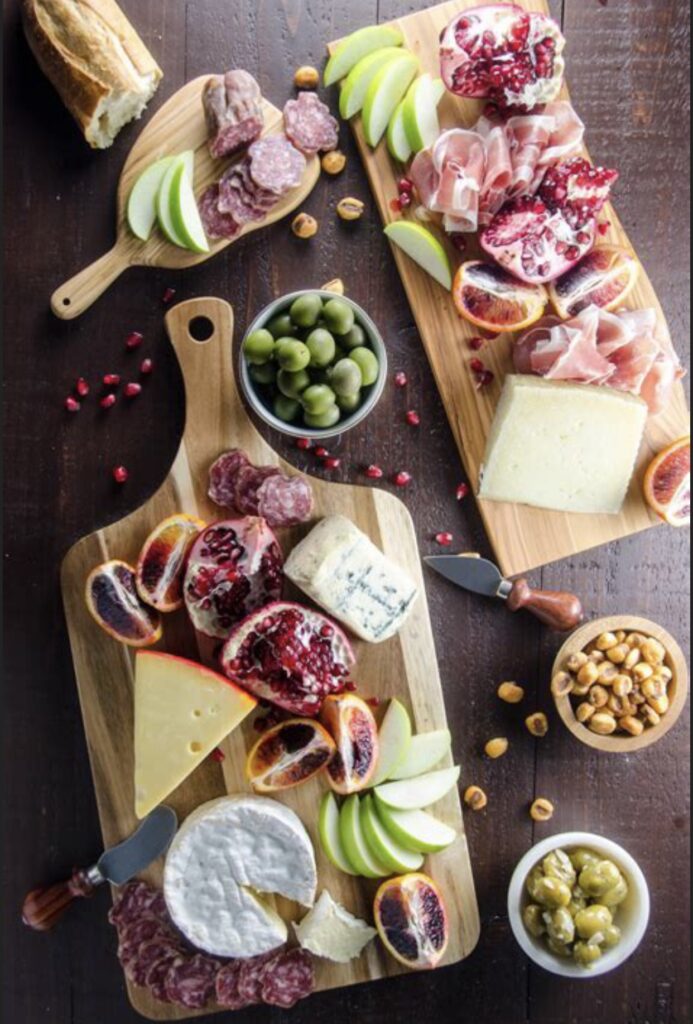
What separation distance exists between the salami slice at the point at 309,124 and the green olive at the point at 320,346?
71 centimetres

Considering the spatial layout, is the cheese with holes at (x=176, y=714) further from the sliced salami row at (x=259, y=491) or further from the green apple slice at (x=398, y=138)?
the green apple slice at (x=398, y=138)

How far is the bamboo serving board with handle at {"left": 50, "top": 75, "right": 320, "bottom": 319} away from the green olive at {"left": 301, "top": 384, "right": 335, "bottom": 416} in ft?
2.15

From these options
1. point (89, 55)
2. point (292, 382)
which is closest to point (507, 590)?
point (292, 382)

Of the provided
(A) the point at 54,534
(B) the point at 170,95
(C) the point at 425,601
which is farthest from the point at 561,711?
(B) the point at 170,95

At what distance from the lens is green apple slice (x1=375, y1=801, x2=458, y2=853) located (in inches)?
132

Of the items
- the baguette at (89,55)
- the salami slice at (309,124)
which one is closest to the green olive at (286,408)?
the salami slice at (309,124)

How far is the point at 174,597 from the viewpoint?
133 inches

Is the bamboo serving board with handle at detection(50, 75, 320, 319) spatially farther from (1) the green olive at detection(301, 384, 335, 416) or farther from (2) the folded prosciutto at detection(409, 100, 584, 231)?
(1) the green olive at detection(301, 384, 335, 416)

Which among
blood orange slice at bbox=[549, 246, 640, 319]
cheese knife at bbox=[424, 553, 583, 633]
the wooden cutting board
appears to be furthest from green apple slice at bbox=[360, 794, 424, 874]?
blood orange slice at bbox=[549, 246, 640, 319]

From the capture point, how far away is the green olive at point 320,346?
3234 millimetres

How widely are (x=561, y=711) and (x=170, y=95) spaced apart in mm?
2451

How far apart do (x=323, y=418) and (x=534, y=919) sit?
174 cm

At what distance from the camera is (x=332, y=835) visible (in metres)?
3.42

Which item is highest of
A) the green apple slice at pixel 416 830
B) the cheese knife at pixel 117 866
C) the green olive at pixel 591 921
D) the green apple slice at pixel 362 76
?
the green apple slice at pixel 362 76
